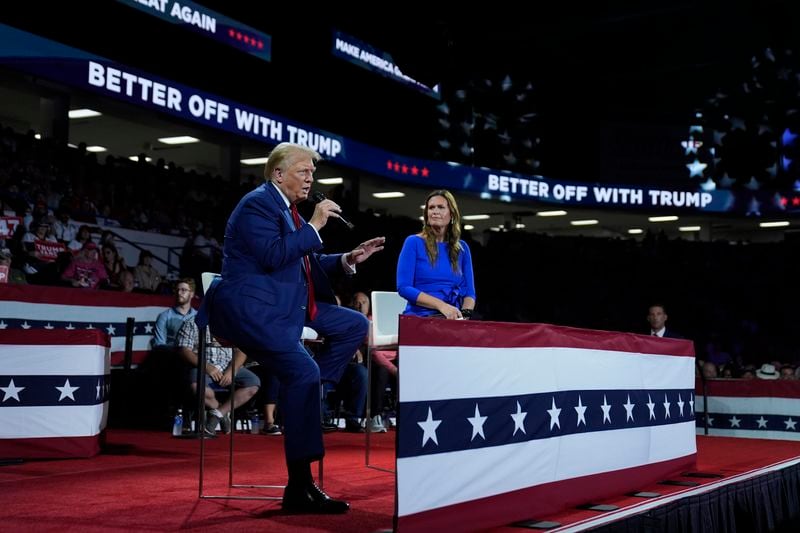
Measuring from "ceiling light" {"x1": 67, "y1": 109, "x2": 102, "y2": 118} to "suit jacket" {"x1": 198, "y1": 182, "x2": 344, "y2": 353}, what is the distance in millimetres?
12448

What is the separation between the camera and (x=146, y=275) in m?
9.84

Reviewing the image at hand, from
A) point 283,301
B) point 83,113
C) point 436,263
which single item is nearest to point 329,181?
point 83,113

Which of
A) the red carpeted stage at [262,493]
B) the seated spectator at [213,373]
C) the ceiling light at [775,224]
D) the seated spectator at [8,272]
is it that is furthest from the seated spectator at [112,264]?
the ceiling light at [775,224]

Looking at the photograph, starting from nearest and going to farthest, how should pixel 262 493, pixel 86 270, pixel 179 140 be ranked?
pixel 262 493 < pixel 86 270 < pixel 179 140

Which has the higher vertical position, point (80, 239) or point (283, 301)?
point (80, 239)

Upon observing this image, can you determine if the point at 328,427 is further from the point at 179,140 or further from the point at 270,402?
the point at 179,140

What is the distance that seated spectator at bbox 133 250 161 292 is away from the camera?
384 inches

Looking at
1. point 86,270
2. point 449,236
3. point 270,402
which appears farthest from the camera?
point 86,270

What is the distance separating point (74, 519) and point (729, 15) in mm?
18923

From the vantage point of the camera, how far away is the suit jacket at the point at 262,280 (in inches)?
125

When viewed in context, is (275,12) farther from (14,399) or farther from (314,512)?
(314,512)

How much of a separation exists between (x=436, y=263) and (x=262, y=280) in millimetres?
1474

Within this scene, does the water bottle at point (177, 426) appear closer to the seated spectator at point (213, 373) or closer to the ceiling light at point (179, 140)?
the seated spectator at point (213, 373)

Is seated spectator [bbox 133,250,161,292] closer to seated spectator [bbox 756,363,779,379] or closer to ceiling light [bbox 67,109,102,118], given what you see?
ceiling light [bbox 67,109,102,118]
